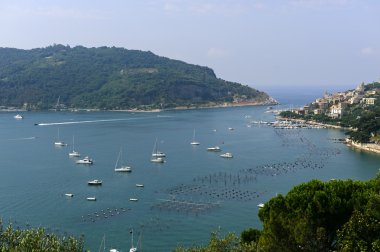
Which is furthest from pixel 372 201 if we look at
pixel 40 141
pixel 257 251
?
pixel 40 141

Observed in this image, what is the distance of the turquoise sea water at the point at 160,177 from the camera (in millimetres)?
20484

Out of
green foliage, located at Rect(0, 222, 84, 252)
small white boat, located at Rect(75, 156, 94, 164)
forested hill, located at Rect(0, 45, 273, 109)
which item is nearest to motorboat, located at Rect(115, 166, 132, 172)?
small white boat, located at Rect(75, 156, 94, 164)

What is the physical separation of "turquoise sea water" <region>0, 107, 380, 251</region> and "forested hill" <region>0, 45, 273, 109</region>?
3650 centimetres

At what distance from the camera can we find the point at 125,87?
94.9 meters

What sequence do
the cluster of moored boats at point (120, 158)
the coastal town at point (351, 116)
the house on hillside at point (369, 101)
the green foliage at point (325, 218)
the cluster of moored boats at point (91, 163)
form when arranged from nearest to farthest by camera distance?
1. the green foliage at point (325, 218)
2. the cluster of moored boats at point (91, 163)
3. the cluster of moored boats at point (120, 158)
4. the coastal town at point (351, 116)
5. the house on hillside at point (369, 101)

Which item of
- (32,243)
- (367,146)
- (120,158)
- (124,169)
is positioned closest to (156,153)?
(120,158)

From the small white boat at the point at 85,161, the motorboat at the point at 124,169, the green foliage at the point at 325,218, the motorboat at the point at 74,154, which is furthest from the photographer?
the motorboat at the point at 74,154

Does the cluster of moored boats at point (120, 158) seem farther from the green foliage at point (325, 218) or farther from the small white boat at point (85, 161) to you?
the green foliage at point (325, 218)

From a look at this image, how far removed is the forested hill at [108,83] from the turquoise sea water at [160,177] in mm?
36499

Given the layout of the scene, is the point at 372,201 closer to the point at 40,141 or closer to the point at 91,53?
the point at 40,141

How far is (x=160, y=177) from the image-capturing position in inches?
1177

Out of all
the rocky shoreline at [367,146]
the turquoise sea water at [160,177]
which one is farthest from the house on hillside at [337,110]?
the rocky shoreline at [367,146]

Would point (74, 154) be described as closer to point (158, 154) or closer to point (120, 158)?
point (120, 158)

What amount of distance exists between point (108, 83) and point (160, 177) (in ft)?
242
